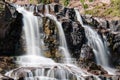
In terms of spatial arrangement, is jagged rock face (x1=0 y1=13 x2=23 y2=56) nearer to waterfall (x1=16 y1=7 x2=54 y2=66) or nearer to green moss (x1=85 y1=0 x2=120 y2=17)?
waterfall (x1=16 y1=7 x2=54 y2=66)

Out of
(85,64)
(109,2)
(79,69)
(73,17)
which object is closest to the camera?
(79,69)

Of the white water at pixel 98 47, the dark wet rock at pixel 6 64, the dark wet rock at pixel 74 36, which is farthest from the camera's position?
the white water at pixel 98 47

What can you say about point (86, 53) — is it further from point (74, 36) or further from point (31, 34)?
point (31, 34)

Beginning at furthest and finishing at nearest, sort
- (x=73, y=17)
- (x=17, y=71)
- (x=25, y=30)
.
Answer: (x=73, y=17), (x=25, y=30), (x=17, y=71)

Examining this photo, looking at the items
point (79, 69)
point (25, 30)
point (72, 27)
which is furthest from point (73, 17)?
point (79, 69)

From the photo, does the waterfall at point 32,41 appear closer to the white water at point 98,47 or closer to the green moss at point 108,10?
the white water at point 98,47

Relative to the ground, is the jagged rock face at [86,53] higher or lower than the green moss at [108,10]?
lower

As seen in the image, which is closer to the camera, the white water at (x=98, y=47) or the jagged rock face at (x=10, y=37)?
the jagged rock face at (x=10, y=37)

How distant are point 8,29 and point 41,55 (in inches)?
178

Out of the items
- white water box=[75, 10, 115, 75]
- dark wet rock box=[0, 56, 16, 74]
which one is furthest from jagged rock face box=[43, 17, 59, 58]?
dark wet rock box=[0, 56, 16, 74]

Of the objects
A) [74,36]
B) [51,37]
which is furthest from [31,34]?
[74,36]

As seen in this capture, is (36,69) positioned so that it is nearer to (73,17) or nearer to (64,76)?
(64,76)

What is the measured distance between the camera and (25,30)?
131ft

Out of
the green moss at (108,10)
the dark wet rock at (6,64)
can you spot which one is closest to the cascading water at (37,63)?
the dark wet rock at (6,64)
